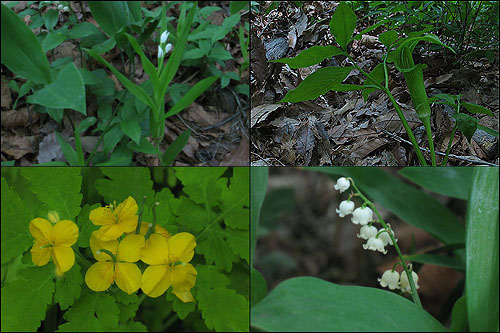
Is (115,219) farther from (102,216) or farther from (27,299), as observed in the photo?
(27,299)

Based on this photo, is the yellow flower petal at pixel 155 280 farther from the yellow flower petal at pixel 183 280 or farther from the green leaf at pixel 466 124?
the green leaf at pixel 466 124

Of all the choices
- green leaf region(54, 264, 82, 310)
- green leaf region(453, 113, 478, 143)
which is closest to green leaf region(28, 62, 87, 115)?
green leaf region(54, 264, 82, 310)

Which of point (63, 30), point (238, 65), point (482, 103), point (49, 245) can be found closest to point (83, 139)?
point (63, 30)

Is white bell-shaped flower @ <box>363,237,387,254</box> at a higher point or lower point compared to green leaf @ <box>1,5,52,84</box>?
lower

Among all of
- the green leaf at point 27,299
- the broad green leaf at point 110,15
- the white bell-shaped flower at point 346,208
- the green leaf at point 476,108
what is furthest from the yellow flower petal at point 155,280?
the broad green leaf at point 110,15

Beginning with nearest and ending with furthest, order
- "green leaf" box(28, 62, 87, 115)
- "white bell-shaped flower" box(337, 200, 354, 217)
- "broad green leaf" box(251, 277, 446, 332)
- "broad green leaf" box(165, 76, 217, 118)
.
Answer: "broad green leaf" box(251, 277, 446, 332)
"white bell-shaped flower" box(337, 200, 354, 217)
"green leaf" box(28, 62, 87, 115)
"broad green leaf" box(165, 76, 217, 118)

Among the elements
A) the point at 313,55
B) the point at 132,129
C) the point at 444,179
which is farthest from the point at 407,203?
the point at 132,129

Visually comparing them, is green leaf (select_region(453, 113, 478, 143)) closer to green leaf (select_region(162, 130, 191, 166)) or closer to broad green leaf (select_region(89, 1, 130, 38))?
green leaf (select_region(162, 130, 191, 166))

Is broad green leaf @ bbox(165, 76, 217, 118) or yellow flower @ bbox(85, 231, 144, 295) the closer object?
yellow flower @ bbox(85, 231, 144, 295)

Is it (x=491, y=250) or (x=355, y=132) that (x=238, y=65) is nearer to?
(x=355, y=132)
